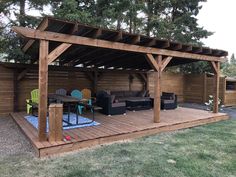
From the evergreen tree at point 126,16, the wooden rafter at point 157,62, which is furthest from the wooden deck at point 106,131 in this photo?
the evergreen tree at point 126,16

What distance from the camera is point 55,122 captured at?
3.89 metres

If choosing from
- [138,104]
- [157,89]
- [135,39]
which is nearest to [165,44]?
[135,39]

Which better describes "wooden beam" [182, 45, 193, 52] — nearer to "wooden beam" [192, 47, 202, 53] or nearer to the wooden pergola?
the wooden pergola

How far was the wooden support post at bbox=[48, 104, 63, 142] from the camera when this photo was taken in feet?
12.7

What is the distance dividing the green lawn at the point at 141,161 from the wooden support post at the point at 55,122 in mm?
468

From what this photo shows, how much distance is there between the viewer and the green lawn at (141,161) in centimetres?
311

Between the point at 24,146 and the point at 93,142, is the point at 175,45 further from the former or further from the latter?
the point at 24,146

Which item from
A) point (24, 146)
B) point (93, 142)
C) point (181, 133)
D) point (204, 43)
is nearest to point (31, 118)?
point (24, 146)

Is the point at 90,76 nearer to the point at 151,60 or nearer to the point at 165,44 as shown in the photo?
the point at 151,60

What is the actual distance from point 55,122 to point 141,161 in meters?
1.76

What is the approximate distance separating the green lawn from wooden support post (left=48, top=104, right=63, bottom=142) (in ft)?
1.53

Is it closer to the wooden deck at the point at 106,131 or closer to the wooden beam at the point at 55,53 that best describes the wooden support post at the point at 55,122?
the wooden deck at the point at 106,131

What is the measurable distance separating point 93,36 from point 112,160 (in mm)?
2547

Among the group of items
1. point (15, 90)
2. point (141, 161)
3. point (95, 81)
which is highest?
point (95, 81)
